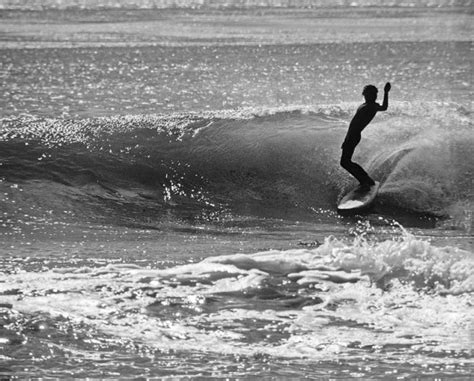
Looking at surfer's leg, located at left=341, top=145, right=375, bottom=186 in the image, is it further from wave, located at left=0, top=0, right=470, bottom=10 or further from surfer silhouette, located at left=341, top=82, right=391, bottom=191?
wave, located at left=0, top=0, right=470, bottom=10

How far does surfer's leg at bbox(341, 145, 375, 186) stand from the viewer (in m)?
13.9

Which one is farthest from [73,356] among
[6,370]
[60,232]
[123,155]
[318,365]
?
[123,155]

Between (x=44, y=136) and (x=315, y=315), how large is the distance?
915 centimetres

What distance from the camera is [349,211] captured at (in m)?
13.7

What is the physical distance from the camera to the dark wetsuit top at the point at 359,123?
1394 cm

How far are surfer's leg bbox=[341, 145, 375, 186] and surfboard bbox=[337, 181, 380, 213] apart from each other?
0.36ft

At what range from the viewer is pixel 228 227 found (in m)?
13.2

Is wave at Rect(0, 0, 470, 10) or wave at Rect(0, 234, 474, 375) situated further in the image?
wave at Rect(0, 0, 470, 10)

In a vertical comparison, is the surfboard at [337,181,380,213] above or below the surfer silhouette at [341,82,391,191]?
below

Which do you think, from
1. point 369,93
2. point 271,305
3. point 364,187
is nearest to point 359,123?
point 369,93

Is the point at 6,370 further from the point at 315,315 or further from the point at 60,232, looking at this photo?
the point at 60,232

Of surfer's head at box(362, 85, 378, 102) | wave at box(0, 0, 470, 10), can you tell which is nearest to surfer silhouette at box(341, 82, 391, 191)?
surfer's head at box(362, 85, 378, 102)

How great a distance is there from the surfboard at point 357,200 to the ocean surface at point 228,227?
0.49 ft

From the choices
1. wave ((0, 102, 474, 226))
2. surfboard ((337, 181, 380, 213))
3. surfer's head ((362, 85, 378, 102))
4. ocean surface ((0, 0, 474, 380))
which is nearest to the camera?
Answer: ocean surface ((0, 0, 474, 380))
